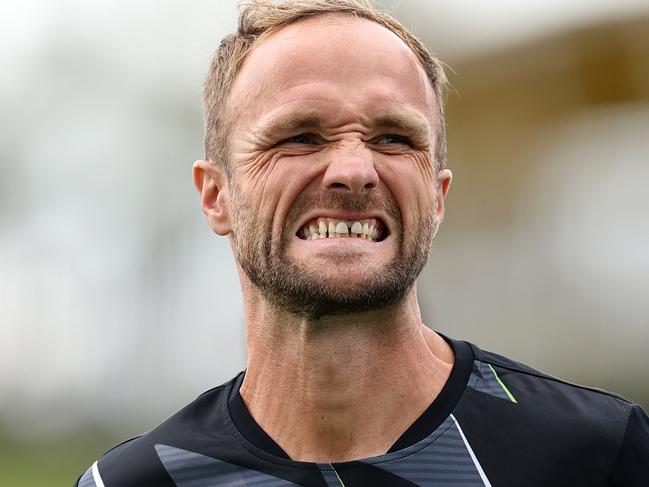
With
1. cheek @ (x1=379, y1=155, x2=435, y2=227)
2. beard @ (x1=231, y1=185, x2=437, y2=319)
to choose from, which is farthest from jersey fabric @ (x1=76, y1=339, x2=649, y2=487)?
cheek @ (x1=379, y1=155, x2=435, y2=227)

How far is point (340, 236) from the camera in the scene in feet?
8.57

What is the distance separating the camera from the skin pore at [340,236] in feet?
8.62

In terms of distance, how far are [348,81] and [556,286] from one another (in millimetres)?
8774

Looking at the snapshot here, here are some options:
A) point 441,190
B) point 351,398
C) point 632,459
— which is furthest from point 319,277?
point 632,459

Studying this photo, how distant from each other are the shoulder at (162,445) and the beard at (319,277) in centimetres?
44

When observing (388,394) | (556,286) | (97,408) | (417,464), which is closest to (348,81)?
(388,394)

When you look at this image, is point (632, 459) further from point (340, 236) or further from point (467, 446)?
point (340, 236)

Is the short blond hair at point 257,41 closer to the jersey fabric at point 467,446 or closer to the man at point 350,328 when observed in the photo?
the man at point 350,328

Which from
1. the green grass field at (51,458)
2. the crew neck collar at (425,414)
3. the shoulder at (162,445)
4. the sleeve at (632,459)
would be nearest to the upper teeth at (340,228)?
the crew neck collar at (425,414)

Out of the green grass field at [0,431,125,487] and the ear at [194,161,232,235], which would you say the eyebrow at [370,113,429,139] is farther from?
the green grass field at [0,431,125,487]

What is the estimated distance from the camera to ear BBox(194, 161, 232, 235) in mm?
3037

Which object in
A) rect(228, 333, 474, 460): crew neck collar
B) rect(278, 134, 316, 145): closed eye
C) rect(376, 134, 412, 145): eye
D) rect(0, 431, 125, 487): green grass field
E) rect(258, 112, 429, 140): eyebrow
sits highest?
rect(258, 112, 429, 140): eyebrow

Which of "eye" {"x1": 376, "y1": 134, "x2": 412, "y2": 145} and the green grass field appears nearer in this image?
"eye" {"x1": 376, "y1": 134, "x2": 412, "y2": 145}

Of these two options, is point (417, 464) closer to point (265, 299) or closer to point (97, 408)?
point (265, 299)
